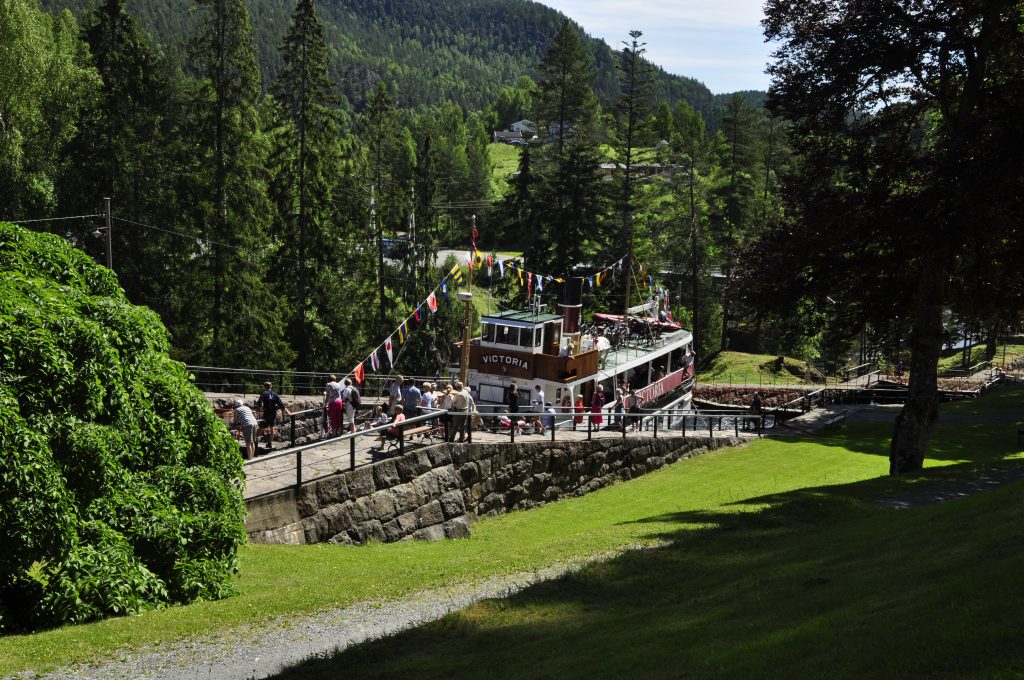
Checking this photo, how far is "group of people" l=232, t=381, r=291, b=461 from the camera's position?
19531 mm

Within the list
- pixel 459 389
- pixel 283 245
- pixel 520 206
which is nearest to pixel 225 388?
pixel 283 245

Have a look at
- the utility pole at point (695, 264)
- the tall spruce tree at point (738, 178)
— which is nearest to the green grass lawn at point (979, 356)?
the tall spruce tree at point (738, 178)

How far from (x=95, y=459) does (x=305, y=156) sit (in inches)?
1377

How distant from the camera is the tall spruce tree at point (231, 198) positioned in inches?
1548

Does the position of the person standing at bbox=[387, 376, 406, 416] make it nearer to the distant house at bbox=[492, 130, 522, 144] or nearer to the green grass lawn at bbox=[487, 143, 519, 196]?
the green grass lawn at bbox=[487, 143, 519, 196]

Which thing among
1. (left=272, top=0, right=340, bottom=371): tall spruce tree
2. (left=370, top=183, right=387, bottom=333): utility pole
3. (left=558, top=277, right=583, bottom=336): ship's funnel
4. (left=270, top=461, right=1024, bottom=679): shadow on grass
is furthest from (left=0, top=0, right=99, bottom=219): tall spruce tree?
(left=270, top=461, right=1024, bottom=679): shadow on grass

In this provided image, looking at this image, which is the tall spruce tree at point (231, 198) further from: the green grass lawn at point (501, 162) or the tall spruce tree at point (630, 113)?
the green grass lawn at point (501, 162)

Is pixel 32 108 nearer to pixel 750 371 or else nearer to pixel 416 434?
pixel 416 434

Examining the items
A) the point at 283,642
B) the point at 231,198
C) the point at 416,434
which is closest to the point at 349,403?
the point at 416,434

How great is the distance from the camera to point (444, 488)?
2153 centimetres

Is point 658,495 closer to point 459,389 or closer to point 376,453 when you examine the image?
point 459,389

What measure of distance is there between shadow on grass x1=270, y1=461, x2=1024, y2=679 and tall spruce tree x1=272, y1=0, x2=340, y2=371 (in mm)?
33691

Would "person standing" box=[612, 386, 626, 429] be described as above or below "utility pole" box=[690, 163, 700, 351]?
below

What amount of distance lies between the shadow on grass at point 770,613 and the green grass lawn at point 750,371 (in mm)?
41973
